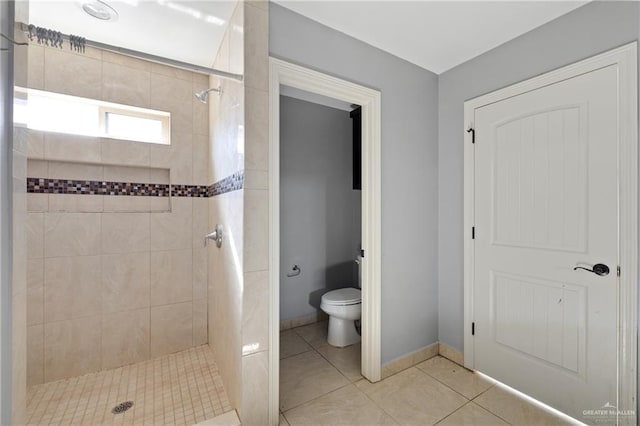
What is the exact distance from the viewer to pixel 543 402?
1680 mm

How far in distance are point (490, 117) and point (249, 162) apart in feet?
5.56

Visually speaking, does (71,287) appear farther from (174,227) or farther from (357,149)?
(357,149)

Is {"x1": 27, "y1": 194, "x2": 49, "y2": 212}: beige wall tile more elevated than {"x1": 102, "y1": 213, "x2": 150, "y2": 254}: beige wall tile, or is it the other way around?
{"x1": 27, "y1": 194, "x2": 49, "y2": 212}: beige wall tile

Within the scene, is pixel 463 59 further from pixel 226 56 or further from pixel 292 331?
pixel 292 331

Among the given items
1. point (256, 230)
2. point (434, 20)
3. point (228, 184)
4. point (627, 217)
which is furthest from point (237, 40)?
point (627, 217)

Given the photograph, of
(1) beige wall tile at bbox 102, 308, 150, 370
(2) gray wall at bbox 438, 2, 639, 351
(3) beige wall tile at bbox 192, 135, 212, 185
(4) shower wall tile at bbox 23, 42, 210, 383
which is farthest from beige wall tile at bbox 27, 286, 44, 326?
(2) gray wall at bbox 438, 2, 639, 351

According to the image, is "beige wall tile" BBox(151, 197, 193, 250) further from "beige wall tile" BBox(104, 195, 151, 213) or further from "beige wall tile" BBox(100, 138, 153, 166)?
"beige wall tile" BBox(100, 138, 153, 166)

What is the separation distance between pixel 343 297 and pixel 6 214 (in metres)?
2.18

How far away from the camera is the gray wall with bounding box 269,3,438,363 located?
1.89 metres

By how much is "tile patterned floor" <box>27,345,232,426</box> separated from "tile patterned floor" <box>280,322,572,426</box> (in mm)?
473

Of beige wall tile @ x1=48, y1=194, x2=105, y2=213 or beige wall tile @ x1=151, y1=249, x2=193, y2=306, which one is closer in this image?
beige wall tile @ x1=48, y1=194, x2=105, y2=213

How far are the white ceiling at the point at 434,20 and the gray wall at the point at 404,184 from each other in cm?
11

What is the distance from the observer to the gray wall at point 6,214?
706 mm

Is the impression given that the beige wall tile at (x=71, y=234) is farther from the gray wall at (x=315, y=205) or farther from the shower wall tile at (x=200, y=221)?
the gray wall at (x=315, y=205)
